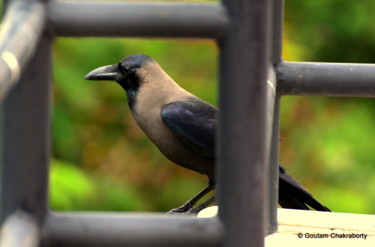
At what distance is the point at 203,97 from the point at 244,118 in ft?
10.2

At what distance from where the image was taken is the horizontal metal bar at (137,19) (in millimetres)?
733

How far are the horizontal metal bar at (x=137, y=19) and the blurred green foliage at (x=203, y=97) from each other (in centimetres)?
286

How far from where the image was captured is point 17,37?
68 centimetres

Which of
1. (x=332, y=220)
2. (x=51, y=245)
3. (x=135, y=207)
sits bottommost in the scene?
(x=135, y=207)

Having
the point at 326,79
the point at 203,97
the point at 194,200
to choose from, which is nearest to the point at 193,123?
the point at 194,200

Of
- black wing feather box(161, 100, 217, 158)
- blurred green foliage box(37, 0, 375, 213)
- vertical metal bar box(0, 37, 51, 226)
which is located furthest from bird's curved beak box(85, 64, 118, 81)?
vertical metal bar box(0, 37, 51, 226)

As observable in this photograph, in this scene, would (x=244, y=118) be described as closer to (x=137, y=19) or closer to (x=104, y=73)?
(x=137, y=19)

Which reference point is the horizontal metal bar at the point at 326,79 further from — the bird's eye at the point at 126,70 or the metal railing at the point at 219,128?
the bird's eye at the point at 126,70

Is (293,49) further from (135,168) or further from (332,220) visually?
(332,220)

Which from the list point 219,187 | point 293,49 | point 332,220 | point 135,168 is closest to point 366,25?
point 293,49

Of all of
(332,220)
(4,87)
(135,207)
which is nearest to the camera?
(4,87)

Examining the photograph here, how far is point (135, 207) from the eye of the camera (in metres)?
3.88

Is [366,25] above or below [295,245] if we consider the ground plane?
below

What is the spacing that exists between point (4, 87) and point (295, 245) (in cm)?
74
